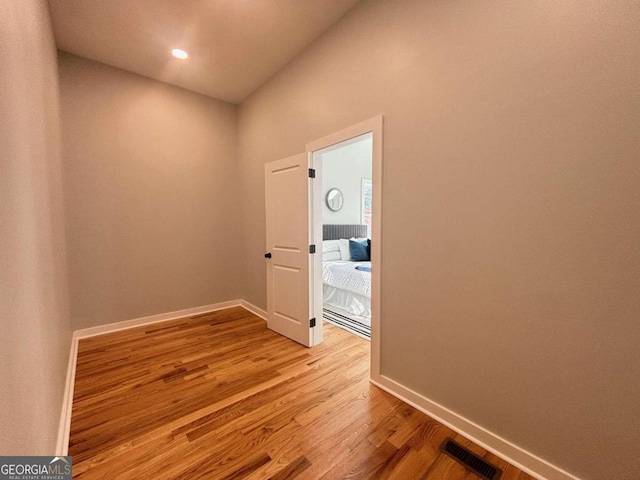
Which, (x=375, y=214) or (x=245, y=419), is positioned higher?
(x=375, y=214)

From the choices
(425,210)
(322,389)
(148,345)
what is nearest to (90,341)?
(148,345)

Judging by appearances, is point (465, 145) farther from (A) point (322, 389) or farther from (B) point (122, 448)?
(B) point (122, 448)

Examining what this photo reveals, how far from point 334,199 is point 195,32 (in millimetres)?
3392

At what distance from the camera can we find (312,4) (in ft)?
6.71

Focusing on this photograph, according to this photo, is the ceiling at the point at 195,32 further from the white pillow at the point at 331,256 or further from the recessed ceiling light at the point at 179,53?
the white pillow at the point at 331,256

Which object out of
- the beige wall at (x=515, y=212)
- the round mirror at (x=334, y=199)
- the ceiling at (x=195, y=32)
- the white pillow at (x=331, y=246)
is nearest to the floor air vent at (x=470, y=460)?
the beige wall at (x=515, y=212)

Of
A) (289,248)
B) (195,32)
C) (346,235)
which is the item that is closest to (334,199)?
(346,235)

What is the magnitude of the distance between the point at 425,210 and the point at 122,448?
2.30m

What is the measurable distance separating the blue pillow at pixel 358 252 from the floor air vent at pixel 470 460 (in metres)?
3.16

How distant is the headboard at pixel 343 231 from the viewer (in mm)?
5051

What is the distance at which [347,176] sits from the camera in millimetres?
5508

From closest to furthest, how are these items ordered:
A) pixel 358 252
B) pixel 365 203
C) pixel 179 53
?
pixel 179 53, pixel 358 252, pixel 365 203

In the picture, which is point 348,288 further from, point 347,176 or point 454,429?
point 347,176

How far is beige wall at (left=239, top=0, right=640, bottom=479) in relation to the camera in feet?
3.60
